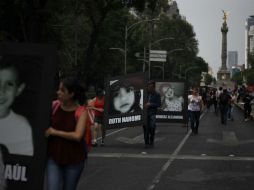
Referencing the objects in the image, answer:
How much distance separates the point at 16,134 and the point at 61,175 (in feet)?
1.86

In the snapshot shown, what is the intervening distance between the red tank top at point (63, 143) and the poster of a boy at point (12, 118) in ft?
0.70

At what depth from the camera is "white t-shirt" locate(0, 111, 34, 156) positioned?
570 centimetres

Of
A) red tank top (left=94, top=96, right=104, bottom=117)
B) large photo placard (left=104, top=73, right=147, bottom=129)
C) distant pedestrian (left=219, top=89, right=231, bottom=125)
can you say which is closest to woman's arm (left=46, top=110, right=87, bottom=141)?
large photo placard (left=104, top=73, right=147, bottom=129)

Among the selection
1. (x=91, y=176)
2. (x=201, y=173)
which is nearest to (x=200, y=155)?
(x=201, y=173)

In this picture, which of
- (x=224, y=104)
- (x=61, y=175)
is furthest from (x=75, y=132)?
(x=224, y=104)

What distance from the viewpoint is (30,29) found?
88.0 ft

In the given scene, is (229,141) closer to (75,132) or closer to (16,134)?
(75,132)

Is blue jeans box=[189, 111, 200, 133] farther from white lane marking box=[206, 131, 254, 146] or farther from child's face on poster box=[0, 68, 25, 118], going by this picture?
child's face on poster box=[0, 68, 25, 118]

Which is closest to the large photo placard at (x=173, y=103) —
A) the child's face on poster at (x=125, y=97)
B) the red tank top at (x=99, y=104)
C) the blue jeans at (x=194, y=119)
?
the blue jeans at (x=194, y=119)

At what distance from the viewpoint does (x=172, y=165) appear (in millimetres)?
13562

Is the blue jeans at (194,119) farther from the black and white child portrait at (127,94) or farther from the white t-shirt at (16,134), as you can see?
the white t-shirt at (16,134)

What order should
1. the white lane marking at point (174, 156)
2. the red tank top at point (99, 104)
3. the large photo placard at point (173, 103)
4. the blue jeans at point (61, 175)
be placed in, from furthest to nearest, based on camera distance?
the large photo placard at point (173, 103), the red tank top at point (99, 104), the white lane marking at point (174, 156), the blue jeans at point (61, 175)

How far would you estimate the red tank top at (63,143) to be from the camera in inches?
230

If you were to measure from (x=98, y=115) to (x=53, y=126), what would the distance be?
13.0 metres
